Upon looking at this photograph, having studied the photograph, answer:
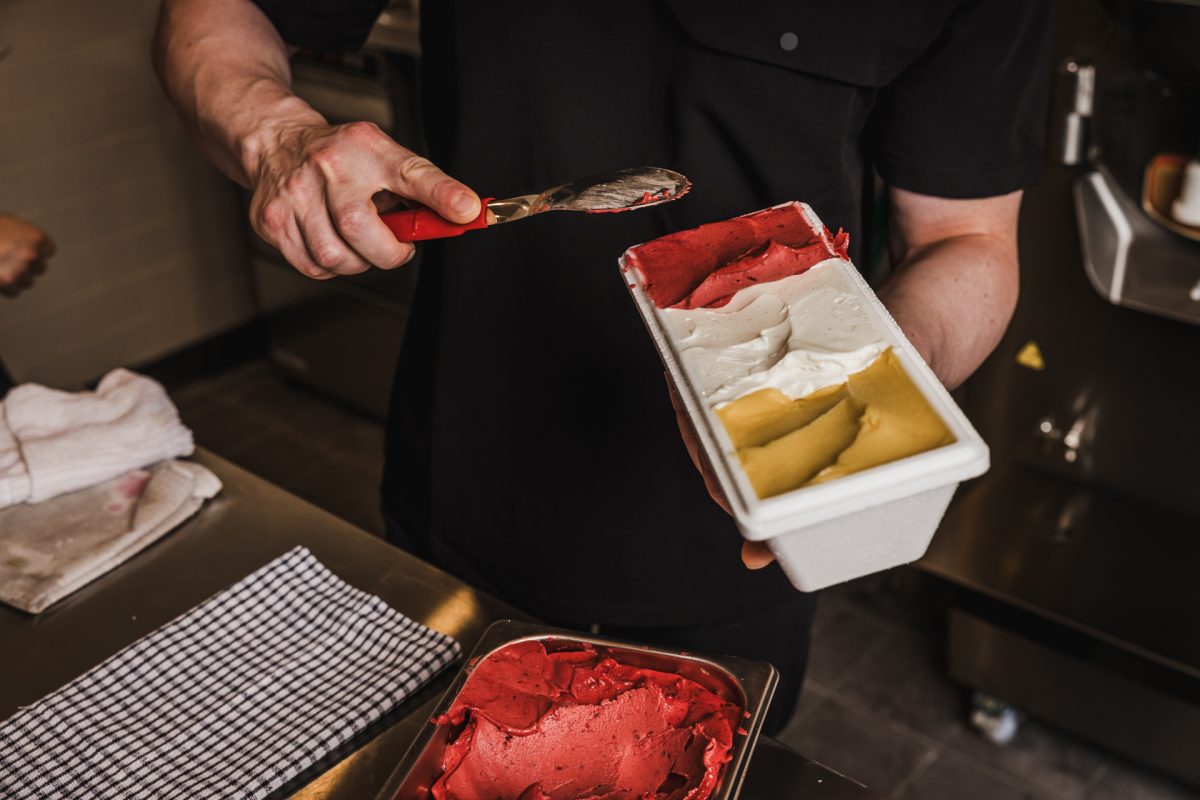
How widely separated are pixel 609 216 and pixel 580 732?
558 millimetres

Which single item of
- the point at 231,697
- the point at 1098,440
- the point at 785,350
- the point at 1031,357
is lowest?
the point at 1098,440

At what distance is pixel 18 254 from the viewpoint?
6.07 ft

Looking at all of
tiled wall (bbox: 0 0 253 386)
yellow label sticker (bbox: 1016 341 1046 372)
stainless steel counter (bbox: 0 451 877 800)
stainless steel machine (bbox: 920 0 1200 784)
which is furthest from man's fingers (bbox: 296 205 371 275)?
tiled wall (bbox: 0 0 253 386)

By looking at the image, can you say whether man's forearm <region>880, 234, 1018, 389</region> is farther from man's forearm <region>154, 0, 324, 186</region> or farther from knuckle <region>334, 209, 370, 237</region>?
man's forearm <region>154, 0, 324, 186</region>

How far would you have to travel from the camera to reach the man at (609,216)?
1143 mm

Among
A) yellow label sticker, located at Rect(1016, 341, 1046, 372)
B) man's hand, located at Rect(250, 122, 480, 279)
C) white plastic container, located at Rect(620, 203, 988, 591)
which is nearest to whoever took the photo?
white plastic container, located at Rect(620, 203, 988, 591)

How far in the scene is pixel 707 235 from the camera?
3.17 feet

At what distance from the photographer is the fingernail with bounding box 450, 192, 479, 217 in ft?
3.01

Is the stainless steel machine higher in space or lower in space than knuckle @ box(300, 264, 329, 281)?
lower

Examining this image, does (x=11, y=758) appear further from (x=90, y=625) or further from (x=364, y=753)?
(x=364, y=753)

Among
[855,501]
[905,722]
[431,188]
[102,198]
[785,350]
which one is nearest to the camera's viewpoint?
[855,501]

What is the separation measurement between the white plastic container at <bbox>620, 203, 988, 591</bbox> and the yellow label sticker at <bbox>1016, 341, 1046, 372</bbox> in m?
1.38

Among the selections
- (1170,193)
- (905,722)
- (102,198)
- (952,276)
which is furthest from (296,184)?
(102,198)

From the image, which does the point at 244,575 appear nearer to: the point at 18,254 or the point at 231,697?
the point at 231,697
